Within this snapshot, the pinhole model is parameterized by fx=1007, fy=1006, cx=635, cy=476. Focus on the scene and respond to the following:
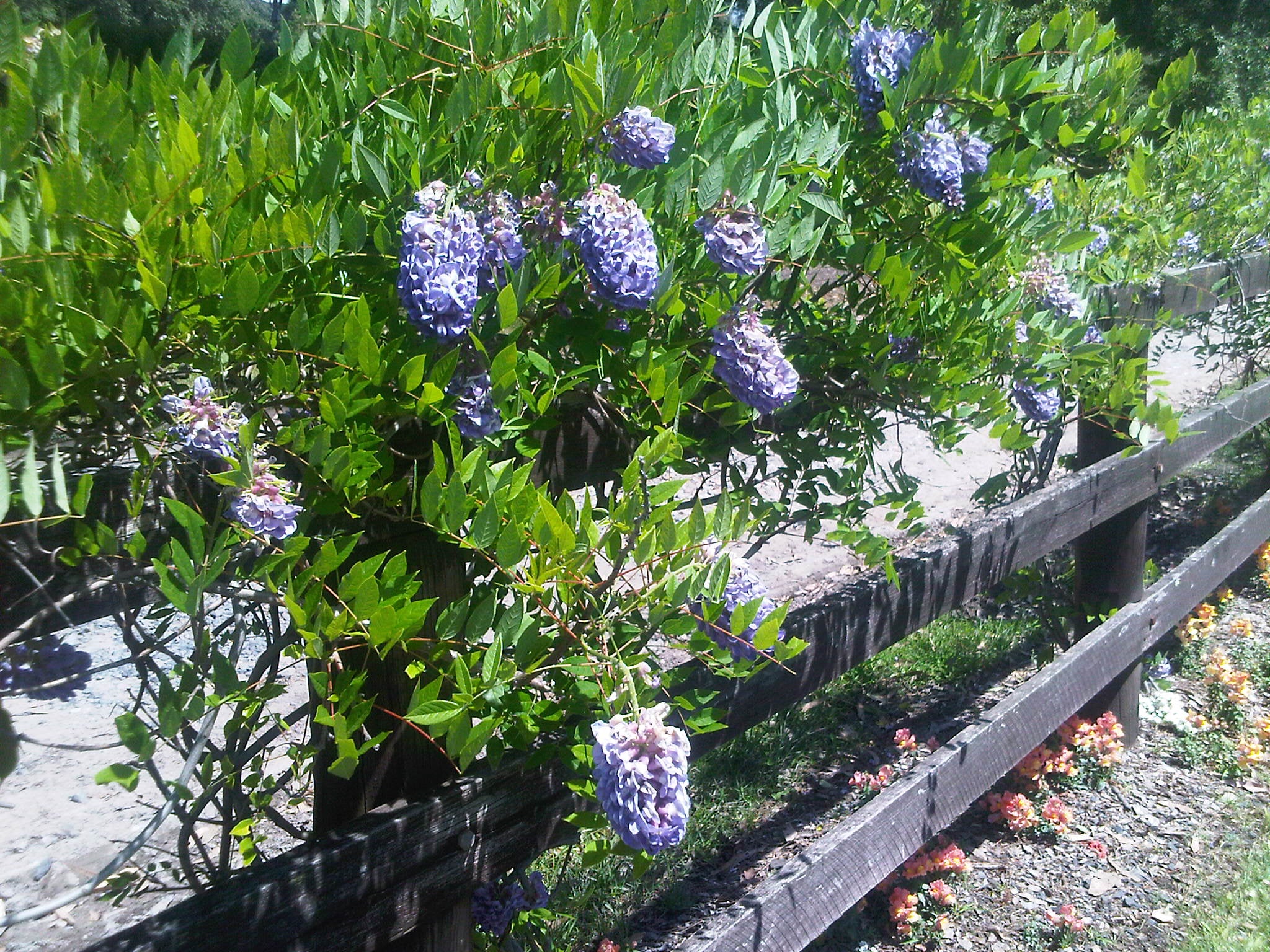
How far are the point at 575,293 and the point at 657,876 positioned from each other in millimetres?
2161

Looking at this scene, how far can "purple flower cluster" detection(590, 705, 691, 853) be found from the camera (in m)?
1.10

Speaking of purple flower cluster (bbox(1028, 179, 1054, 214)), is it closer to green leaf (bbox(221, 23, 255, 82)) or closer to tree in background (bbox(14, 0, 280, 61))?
green leaf (bbox(221, 23, 255, 82))

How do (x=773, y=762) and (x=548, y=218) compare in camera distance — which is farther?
(x=773, y=762)

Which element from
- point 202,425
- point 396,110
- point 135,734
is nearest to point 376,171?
point 396,110

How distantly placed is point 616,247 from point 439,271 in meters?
0.22

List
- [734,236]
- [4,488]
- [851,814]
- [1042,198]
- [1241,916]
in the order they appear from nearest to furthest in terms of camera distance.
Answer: [4,488] → [734,236] → [851,814] → [1042,198] → [1241,916]

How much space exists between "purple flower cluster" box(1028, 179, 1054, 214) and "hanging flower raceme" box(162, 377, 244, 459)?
5.67 feet

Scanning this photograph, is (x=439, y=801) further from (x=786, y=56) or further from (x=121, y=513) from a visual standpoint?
(x=786, y=56)

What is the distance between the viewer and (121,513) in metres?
1.09

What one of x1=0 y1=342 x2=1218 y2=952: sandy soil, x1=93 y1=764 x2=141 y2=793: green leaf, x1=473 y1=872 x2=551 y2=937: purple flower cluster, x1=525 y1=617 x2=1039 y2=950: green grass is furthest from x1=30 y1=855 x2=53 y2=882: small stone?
x1=93 y1=764 x2=141 y2=793: green leaf

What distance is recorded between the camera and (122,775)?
3.13 feet

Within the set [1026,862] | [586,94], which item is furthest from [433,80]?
[1026,862]

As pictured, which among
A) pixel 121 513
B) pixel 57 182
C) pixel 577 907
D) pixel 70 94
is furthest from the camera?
pixel 577 907

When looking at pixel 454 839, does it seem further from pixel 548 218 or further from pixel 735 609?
pixel 548 218
